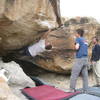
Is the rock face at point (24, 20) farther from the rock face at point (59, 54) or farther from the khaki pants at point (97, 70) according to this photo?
the khaki pants at point (97, 70)

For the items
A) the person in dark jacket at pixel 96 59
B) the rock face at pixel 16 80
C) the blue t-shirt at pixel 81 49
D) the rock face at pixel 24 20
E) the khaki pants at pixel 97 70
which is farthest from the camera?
the khaki pants at pixel 97 70

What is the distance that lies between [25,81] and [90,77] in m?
3.58

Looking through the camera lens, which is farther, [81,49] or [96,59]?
[96,59]

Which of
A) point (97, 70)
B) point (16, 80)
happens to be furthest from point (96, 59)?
point (16, 80)

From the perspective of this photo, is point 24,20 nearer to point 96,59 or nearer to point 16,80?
point 16,80

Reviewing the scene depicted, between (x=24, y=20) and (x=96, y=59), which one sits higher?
(x=24, y=20)

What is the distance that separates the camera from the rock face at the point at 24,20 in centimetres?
535

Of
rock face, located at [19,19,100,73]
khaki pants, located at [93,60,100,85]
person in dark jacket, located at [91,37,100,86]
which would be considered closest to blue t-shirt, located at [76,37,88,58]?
person in dark jacket, located at [91,37,100,86]

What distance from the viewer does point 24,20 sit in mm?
5766

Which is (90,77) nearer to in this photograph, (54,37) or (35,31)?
(54,37)

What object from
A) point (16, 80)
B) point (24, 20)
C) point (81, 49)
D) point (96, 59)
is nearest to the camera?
point (24, 20)

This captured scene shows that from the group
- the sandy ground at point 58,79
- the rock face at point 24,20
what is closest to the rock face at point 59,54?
the sandy ground at point 58,79

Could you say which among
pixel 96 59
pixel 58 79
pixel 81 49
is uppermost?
pixel 81 49

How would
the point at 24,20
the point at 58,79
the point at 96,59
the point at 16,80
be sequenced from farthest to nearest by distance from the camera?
the point at 58,79, the point at 96,59, the point at 16,80, the point at 24,20
